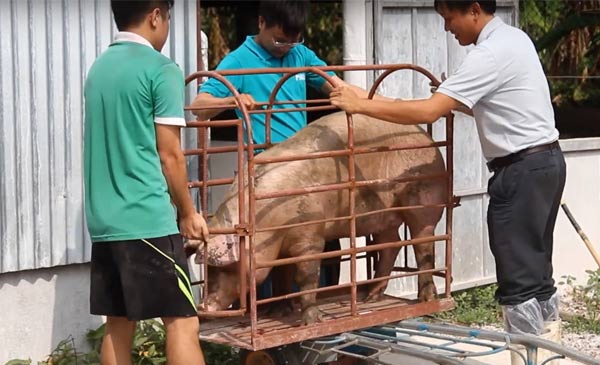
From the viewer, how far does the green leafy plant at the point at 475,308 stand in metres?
7.86

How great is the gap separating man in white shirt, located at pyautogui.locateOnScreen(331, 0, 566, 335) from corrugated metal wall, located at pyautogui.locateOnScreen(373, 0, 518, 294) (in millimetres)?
2251

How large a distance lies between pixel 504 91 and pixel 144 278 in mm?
1864

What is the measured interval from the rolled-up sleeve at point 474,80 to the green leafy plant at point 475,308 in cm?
289

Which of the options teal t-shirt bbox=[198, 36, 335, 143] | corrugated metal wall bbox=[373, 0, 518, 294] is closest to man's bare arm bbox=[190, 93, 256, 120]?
teal t-shirt bbox=[198, 36, 335, 143]

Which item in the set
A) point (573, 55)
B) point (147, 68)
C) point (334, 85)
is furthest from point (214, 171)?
point (573, 55)

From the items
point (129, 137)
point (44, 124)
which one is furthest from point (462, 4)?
point (44, 124)

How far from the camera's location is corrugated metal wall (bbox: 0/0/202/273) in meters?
5.76

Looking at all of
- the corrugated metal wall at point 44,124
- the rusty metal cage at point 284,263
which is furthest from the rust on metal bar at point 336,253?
the corrugated metal wall at point 44,124

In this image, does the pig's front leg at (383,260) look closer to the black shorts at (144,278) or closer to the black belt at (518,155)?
the black belt at (518,155)

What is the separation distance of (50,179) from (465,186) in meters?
3.36

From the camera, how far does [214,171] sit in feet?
24.0

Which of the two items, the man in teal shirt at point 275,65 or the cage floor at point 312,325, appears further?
the man in teal shirt at point 275,65

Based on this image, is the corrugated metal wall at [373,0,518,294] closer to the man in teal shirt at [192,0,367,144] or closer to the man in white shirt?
the man in teal shirt at [192,0,367,144]

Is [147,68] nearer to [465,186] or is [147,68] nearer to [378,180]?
[378,180]
